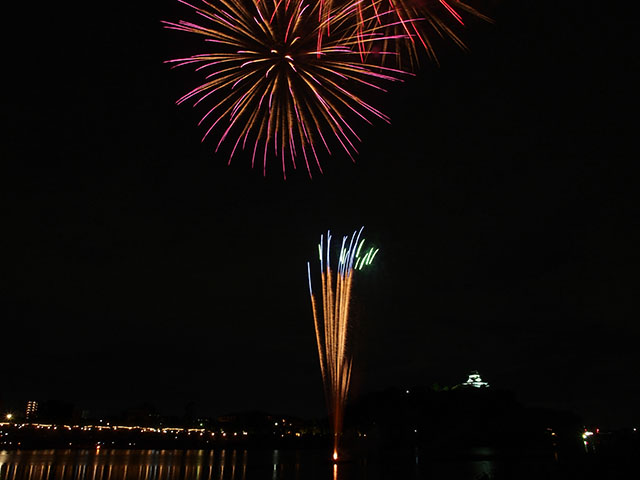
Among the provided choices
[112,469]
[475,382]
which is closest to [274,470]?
[112,469]

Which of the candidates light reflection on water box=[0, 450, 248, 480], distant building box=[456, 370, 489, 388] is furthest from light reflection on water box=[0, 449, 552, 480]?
distant building box=[456, 370, 489, 388]

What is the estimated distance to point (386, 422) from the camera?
5679 inches

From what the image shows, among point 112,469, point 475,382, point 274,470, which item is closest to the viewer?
point 112,469

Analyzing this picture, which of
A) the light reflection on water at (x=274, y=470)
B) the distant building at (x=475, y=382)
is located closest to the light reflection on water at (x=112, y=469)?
the light reflection on water at (x=274, y=470)

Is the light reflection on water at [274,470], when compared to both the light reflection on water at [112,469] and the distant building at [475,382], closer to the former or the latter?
the light reflection on water at [112,469]

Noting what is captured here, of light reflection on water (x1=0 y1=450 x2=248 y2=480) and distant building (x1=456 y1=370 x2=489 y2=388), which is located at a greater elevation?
distant building (x1=456 y1=370 x2=489 y2=388)

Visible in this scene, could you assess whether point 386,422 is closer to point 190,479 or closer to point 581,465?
point 190,479

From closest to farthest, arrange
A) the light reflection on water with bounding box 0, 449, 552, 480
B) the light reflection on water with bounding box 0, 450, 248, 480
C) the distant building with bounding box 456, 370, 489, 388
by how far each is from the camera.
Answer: the light reflection on water with bounding box 0, 449, 552, 480, the light reflection on water with bounding box 0, 450, 248, 480, the distant building with bounding box 456, 370, 489, 388

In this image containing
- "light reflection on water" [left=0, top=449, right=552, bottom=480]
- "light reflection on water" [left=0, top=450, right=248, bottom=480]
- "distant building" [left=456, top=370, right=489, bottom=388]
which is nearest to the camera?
"light reflection on water" [left=0, top=449, right=552, bottom=480]

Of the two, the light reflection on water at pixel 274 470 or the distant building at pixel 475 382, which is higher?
the distant building at pixel 475 382

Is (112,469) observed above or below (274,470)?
below

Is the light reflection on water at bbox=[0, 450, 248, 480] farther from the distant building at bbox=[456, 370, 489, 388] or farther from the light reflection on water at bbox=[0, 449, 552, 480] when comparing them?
the distant building at bbox=[456, 370, 489, 388]

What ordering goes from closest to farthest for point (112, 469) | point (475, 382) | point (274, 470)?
point (112, 469) < point (274, 470) < point (475, 382)

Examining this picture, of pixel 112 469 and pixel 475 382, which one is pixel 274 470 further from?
pixel 475 382
